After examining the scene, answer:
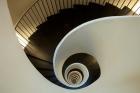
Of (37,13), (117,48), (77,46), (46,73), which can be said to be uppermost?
(37,13)

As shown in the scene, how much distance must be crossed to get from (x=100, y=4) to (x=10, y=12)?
1.03m

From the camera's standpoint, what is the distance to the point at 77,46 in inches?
75.9

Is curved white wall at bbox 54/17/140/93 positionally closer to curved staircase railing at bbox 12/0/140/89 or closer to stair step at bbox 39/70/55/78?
curved staircase railing at bbox 12/0/140/89

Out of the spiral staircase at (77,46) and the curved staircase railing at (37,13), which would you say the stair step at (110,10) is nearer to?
the spiral staircase at (77,46)

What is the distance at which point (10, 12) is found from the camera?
1.65 m

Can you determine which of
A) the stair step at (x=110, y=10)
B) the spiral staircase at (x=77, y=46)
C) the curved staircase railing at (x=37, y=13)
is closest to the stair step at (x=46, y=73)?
the spiral staircase at (x=77, y=46)

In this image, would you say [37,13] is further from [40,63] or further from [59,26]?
[40,63]

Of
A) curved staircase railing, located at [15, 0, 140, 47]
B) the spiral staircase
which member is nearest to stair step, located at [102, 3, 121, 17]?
the spiral staircase

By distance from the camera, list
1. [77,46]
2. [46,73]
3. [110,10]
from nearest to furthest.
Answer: [46,73] → [77,46] → [110,10]

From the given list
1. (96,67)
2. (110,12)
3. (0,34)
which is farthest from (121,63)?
(0,34)

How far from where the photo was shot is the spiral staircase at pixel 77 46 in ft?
5.16

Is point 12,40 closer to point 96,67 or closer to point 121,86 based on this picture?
point 96,67

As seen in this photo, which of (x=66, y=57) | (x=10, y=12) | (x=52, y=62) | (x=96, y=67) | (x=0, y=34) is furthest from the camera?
(x=66, y=57)

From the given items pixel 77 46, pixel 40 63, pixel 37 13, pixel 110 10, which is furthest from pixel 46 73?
pixel 110 10
